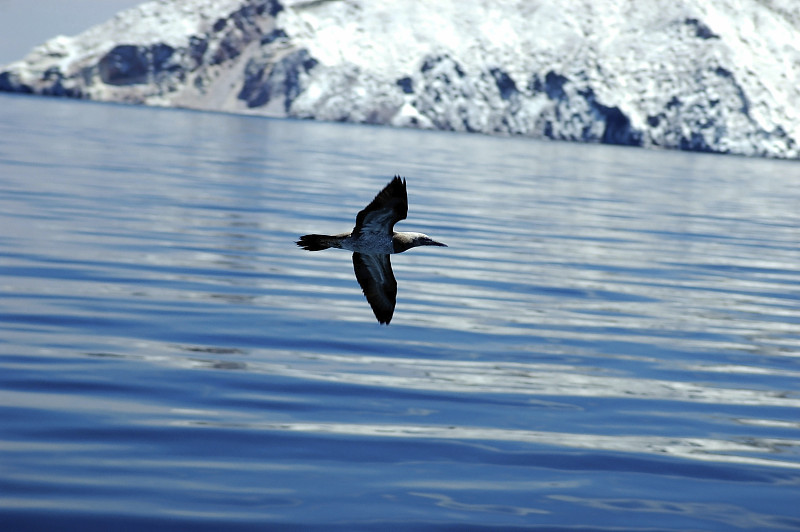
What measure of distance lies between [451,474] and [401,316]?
22.3 ft

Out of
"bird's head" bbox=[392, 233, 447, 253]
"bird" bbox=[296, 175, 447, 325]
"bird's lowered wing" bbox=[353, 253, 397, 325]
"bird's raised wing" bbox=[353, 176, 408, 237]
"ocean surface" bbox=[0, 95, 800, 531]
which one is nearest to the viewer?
"ocean surface" bbox=[0, 95, 800, 531]

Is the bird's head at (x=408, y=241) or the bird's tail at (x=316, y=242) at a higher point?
the bird's tail at (x=316, y=242)

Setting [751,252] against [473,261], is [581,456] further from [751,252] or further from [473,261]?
[751,252]

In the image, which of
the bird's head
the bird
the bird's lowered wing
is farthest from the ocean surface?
the bird's head

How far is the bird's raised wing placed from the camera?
9469 millimetres

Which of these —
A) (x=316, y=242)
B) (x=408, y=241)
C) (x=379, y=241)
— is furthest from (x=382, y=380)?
(x=316, y=242)

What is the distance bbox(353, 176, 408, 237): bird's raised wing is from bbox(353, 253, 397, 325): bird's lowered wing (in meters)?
1.13

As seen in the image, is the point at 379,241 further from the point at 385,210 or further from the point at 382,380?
the point at 382,380

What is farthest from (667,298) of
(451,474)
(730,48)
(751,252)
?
(730,48)

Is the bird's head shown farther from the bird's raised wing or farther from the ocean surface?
the ocean surface

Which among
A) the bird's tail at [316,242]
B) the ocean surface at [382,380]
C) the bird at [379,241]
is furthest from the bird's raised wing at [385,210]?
the ocean surface at [382,380]

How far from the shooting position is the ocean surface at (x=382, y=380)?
324 inches

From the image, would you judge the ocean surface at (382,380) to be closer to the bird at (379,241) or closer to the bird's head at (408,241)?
the bird at (379,241)

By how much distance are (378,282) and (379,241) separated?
1.23m
